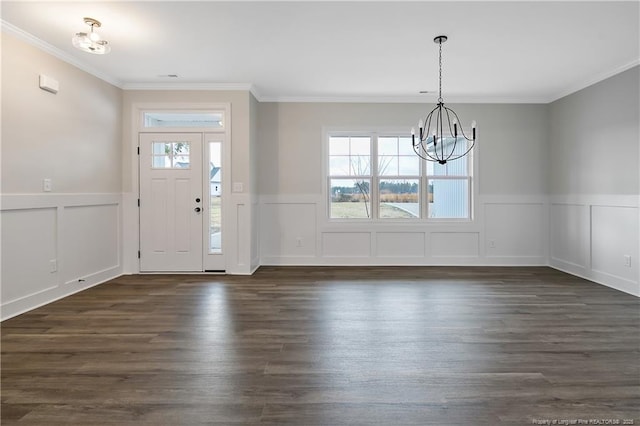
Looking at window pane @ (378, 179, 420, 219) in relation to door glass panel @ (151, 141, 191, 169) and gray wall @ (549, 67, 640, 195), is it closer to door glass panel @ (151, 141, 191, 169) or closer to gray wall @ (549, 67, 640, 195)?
gray wall @ (549, 67, 640, 195)

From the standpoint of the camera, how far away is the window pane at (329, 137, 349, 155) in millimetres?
5812

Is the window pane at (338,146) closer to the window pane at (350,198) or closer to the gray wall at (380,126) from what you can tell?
the gray wall at (380,126)

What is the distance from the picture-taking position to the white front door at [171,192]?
16.6 ft

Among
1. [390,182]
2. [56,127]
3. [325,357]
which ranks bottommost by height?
[325,357]

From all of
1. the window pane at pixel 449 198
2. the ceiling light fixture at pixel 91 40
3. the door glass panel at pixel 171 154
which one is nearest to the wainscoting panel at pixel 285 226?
the door glass panel at pixel 171 154

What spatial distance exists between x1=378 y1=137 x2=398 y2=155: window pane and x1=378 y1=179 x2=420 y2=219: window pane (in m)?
0.45

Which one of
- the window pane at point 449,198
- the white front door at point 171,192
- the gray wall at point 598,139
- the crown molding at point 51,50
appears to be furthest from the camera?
the window pane at point 449,198

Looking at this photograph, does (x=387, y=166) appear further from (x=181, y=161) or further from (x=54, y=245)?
(x=54, y=245)

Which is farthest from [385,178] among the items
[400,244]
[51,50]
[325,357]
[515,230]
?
[51,50]

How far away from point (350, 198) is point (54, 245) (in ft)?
12.6

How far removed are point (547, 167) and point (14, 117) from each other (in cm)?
667

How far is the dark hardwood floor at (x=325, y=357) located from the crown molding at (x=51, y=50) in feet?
8.25

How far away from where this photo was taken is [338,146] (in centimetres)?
581

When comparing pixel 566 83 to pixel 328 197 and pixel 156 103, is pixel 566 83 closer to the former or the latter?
pixel 328 197
